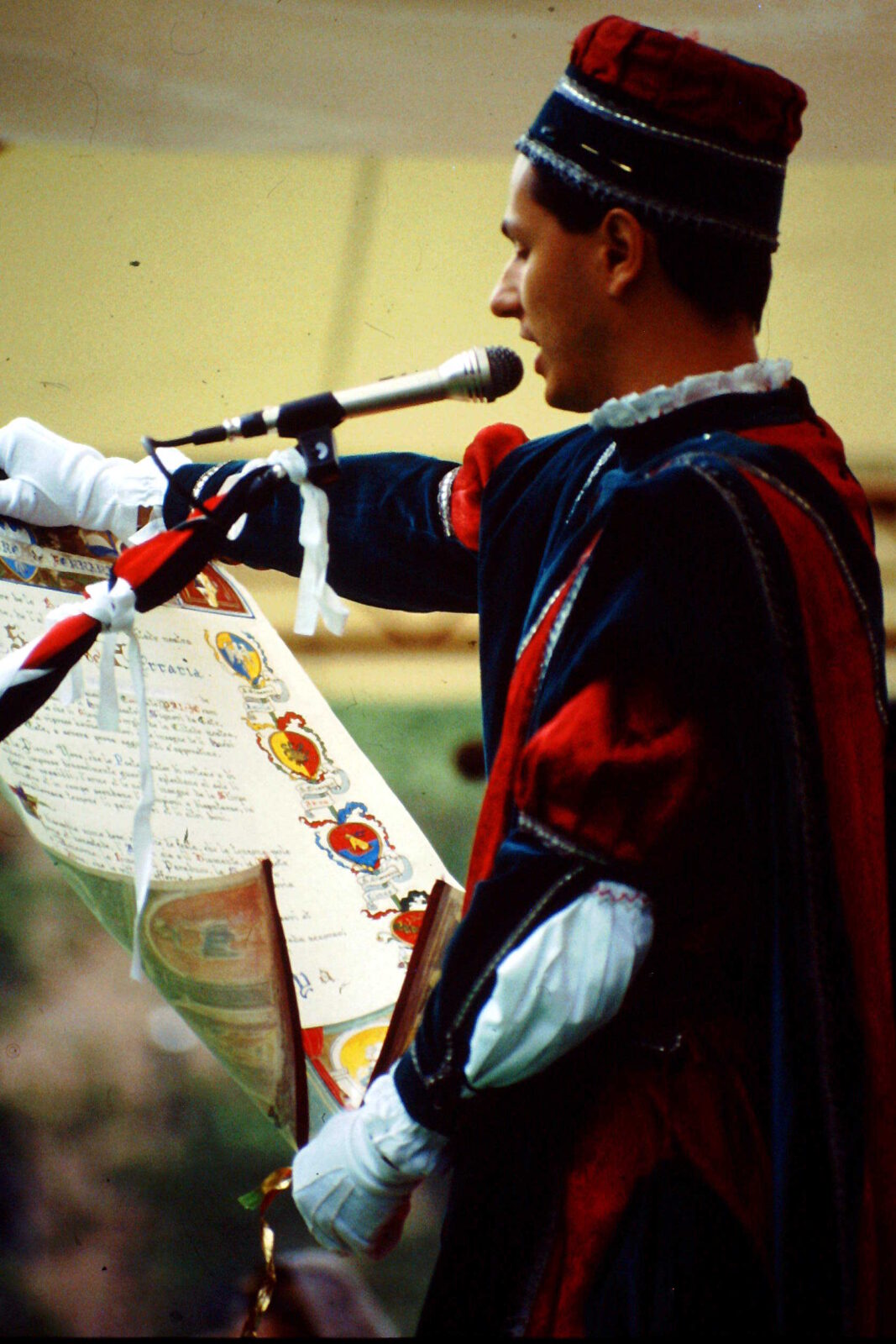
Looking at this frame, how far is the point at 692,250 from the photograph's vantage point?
938 mm

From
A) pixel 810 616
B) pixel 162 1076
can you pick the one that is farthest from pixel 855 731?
pixel 162 1076

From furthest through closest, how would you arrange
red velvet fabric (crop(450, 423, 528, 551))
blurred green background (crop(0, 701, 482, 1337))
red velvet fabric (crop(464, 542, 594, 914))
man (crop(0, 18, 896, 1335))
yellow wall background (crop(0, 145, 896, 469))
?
yellow wall background (crop(0, 145, 896, 469)) < blurred green background (crop(0, 701, 482, 1337)) < red velvet fabric (crop(450, 423, 528, 551)) < red velvet fabric (crop(464, 542, 594, 914)) < man (crop(0, 18, 896, 1335))

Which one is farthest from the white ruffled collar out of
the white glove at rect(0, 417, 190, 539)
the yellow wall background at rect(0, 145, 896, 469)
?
the yellow wall background at rect(0, 145, 896, 469)

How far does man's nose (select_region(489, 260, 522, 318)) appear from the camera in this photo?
100 cm

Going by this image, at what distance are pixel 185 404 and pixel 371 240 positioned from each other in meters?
0.34

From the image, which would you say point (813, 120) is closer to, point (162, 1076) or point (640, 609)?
point (640, 609)

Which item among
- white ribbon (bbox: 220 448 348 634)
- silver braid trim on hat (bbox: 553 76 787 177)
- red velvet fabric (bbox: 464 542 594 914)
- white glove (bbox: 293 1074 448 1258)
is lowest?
white glove (bbox: 293 1074 448 1258)

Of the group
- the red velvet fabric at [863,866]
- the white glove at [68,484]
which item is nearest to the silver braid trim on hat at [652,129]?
the red velvet fabric at [863,866]

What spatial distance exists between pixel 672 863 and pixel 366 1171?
0.98 feet

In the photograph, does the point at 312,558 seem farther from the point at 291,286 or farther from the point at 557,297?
the point at 291,286

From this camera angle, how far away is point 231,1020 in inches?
46.8

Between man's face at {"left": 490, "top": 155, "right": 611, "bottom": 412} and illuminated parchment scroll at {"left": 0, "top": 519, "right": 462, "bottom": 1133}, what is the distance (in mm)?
457

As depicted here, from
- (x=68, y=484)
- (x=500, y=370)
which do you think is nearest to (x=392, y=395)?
(x=500, y=370)

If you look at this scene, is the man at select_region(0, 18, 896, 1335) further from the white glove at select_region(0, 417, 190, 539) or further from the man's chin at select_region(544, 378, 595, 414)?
the white glove at select_region(0, 417, 190, 539)
